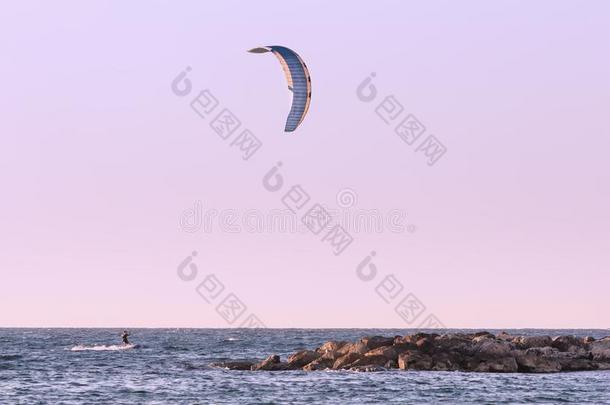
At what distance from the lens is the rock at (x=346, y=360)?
65.0m

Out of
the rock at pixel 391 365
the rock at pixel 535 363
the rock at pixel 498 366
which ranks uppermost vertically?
the rock at pixel 391 365

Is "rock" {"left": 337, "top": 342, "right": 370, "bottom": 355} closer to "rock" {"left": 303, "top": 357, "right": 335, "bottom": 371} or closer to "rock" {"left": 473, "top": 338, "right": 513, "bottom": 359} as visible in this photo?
"rock" {"left": 303, "top": 357, "right": 335, "bottom": 371}

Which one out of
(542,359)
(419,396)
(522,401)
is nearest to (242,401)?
(419,396)

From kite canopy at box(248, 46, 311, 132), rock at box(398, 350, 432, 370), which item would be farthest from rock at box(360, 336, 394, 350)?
kite canopy at box(248, 46, 311, 132)

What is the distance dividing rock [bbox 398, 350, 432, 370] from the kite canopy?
1441cm

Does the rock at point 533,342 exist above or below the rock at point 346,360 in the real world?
below

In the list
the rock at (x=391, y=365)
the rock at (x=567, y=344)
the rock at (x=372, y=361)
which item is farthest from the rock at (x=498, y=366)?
the rock at (x=567, y=344)

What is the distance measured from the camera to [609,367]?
67875mm

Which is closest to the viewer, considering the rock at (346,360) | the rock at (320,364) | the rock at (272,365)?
the rock at (346,360)

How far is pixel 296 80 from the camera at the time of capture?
61.5 m

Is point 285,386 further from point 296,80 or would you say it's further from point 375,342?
point 296,80

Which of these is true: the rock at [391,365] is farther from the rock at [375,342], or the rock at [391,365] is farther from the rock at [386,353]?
the rock at [375,342]

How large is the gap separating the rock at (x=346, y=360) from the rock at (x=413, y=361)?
277 centimetres

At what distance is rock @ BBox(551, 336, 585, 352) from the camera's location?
7206 centimetres
